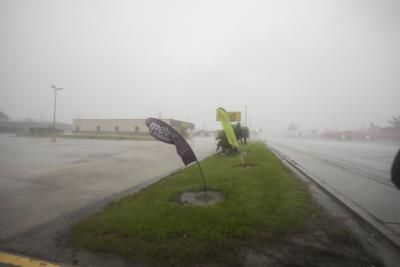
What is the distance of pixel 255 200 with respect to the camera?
4.33 m

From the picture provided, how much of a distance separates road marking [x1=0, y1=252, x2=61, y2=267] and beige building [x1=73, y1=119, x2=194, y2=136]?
57.1 metres

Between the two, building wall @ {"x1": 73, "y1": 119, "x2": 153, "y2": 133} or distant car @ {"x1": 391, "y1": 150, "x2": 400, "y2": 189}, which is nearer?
distant car @ {"x1": 391, "y1": 150, "x2": 400, "y2": 189}

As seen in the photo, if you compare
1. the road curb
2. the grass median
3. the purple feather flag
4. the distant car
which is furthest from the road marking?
the road curb

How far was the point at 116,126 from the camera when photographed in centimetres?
6456

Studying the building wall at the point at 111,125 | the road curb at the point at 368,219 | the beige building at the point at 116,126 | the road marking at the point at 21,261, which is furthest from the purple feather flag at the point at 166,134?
the building wall at the point at 111,125

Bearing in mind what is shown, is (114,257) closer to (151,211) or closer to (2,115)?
(151,211)

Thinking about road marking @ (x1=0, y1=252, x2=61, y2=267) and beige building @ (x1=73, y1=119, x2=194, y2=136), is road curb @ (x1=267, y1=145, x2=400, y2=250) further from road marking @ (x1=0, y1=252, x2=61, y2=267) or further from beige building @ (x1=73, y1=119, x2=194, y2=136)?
beige building @ (x1=73, y1=119, x2=194, y2=136)

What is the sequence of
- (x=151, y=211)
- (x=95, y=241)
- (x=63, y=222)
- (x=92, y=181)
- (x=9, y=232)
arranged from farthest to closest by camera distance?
(x=92, y=181), (x=151, y=211), (x=63, y=222), (x=9, y=232), (x=95, y=241)

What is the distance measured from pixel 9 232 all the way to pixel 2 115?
469 ft

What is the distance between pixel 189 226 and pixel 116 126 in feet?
221

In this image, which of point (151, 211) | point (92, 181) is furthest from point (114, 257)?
point (92, 181)

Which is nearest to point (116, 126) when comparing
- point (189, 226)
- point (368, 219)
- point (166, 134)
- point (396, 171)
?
point (166, 134)

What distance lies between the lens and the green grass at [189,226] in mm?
2512

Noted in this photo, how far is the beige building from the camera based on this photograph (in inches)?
2429
